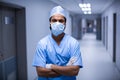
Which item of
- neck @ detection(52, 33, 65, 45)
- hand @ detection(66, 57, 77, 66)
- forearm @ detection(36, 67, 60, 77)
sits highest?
neck @ detection(52, 33, 65, 45)

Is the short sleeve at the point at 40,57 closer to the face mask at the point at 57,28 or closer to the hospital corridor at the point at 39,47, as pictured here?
the hospital corridor at the point at 39,47

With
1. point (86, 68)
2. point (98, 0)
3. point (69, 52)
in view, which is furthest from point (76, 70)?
point (98, 0)

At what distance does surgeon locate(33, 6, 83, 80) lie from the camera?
1729 millimetres

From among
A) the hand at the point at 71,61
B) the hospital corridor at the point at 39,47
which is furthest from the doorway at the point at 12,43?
the hand at the point at 71,61

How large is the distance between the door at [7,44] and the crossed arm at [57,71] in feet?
6.51

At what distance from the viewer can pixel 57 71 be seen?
1.71m

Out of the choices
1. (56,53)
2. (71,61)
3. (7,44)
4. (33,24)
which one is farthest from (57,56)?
(33,24)

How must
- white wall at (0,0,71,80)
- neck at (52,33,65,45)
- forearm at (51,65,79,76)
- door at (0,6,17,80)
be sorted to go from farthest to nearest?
1. white wall at (0,0,71,80)
2. door at (0,6,17,80)
3. neck at (52,33,65,45)
4. forearm at (51,65,79,76)

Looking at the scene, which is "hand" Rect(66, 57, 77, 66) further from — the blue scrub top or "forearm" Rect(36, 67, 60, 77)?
"forearm" Rect(36, 67, 60, 77)

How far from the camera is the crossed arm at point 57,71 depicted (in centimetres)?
170

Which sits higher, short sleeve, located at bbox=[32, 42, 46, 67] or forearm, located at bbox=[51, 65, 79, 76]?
short sleeve, located at bbox=[32, 42, 46, 67]

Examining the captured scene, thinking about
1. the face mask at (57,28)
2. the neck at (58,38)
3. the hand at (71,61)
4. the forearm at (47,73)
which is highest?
the face mask at (57,28)

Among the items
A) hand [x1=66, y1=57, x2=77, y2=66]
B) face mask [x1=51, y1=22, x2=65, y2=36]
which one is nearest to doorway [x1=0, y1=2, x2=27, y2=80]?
face mask [x1=51, y1=22, x2=65, y2=36]

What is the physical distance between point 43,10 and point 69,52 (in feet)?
13.8
